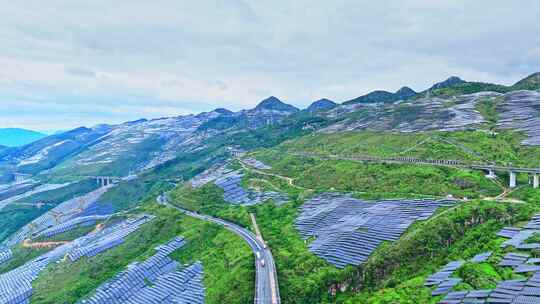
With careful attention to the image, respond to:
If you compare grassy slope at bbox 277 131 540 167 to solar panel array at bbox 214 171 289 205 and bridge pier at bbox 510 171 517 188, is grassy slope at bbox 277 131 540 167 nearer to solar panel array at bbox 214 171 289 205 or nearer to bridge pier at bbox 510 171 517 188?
bridge pier at bbox 510 171 517 188

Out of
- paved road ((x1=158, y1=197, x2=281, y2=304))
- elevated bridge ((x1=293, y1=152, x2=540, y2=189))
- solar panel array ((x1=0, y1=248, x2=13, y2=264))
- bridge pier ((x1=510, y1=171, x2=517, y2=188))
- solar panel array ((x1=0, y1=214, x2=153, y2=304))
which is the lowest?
solar panel array ((x1=0, y1=248, x2=13, y2=264))

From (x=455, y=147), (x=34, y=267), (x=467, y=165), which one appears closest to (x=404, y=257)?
(x=467, y=165)

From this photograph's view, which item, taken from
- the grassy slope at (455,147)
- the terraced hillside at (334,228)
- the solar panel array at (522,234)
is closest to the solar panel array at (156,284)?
the terraced hillside at (334,228)

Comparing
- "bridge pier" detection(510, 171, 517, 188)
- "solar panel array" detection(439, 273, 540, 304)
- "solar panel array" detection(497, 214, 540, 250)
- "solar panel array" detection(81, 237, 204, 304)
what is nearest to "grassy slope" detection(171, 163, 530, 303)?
"solar panel array" detection(497, 214, 540, 250)

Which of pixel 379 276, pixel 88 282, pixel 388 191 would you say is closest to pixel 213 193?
pixel 88 282

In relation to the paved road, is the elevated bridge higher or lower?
higher

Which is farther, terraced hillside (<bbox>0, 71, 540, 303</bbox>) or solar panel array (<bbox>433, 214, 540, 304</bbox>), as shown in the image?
terraced hillside (<bbox>0, 71, 540, 303</bbox>)
